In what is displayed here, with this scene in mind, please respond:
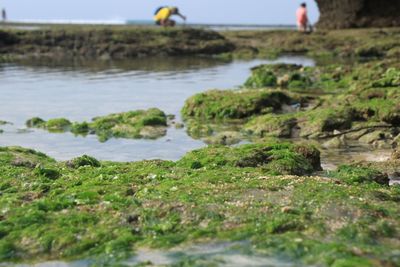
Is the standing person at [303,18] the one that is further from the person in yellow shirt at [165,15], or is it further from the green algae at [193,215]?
the green algae at [193,215]

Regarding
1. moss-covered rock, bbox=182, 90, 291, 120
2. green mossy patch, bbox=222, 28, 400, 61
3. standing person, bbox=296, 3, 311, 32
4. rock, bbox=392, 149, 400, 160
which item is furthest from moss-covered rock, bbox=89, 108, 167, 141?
standing person, bbox=296, 3, 311, 32

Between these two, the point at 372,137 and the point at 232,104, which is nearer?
the point at 372,137

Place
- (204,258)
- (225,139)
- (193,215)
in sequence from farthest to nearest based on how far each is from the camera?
(225,139) < (193,215) < (204,258)

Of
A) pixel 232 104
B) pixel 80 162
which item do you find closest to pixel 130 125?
pixel 232 104

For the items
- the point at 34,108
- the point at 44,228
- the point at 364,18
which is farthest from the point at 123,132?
the point at 364,18

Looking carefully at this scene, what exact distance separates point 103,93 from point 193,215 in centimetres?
1972

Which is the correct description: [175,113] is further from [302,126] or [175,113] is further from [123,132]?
[302,126]

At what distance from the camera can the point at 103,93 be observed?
1073 inches

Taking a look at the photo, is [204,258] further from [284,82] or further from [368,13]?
[368,13]

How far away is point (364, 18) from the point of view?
58344 mm

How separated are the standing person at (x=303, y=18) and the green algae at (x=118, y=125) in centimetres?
3682

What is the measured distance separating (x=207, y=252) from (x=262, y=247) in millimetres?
637

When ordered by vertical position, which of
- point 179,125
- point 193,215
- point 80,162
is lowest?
point 179,125

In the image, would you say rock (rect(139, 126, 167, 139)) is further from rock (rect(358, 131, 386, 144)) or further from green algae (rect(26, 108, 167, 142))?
rock (rect(358, 131, 386, 144))
